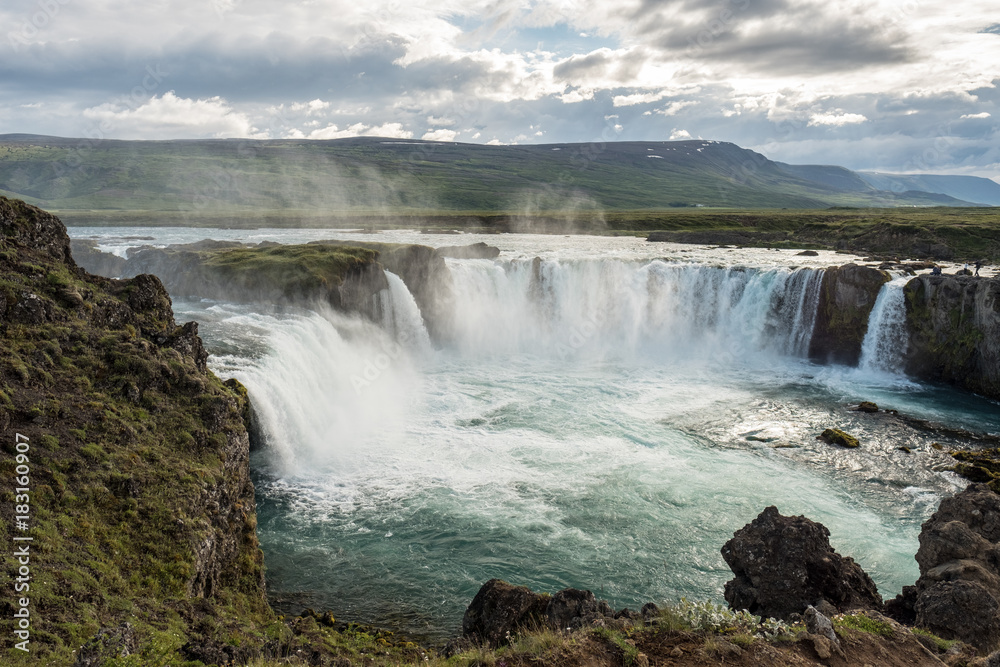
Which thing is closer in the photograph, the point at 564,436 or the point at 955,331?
the point at 564,436

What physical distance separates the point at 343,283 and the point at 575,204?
128870 millimetres

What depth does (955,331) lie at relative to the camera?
3772 centimetres

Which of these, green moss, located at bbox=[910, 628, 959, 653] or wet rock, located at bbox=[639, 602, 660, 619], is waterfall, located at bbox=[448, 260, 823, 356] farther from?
green moss, located at bbox=[910, 628, 959, 653]

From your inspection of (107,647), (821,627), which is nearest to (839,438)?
(821,627)

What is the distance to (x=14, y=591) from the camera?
341 inches

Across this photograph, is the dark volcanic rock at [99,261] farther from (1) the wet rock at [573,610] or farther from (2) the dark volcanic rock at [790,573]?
(2) the dark volcanic rock at [790,573]

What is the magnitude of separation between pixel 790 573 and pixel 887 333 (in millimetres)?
33926

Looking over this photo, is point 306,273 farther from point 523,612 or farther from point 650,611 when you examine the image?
point 650,611

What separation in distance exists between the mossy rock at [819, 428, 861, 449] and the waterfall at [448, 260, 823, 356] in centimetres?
1733

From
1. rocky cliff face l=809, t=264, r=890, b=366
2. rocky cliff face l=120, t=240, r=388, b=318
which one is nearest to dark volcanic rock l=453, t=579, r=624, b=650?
rocky cliff face l=120, t=240, r=388, b=318

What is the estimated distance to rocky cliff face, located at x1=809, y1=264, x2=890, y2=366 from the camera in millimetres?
41594

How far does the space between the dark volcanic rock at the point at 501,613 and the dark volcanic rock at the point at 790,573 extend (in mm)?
5258

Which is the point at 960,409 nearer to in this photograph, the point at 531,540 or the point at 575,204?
the point at 531,540

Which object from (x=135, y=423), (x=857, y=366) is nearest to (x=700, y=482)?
(x=135, y=423)
